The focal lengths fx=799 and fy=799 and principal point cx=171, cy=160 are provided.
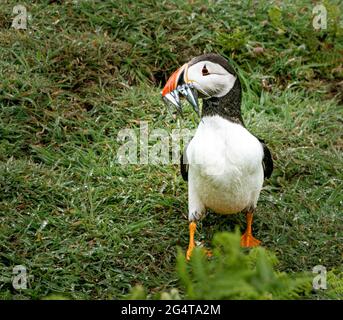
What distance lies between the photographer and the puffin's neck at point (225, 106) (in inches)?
178

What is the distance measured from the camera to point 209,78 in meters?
4.45

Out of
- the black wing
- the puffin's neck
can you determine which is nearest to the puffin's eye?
the puffin's neck

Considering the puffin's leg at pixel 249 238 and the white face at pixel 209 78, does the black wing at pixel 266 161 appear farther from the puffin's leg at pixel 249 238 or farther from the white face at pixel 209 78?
the white face at pixel 209 78

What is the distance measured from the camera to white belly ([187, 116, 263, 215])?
4.44 meters

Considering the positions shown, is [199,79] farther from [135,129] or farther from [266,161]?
[135,129]

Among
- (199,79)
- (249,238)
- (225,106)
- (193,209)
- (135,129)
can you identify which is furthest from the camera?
(135,129)

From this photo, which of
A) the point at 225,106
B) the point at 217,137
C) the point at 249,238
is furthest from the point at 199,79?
the point at 249,238

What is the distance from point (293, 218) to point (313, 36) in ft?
7.57

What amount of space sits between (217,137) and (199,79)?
34 centimetres

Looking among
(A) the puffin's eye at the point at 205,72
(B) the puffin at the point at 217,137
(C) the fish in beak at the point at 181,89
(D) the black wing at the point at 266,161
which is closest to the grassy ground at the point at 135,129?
(D) the black wing at the point at 266,161

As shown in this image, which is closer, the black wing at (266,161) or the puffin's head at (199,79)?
the puffin's head at (199,79)

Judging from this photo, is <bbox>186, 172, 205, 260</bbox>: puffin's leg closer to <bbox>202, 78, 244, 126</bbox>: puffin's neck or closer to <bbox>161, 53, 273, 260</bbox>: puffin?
<bbox>161, 53, 273, 260</bbox>: puffin
